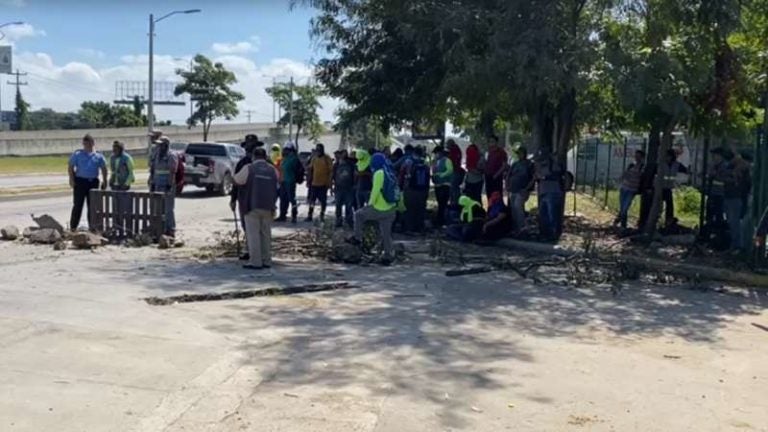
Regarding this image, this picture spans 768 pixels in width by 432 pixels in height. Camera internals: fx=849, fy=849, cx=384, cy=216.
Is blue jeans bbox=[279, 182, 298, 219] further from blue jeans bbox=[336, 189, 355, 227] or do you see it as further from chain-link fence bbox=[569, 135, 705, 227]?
chain-link fence bbox=[569, 135, 705, 227]

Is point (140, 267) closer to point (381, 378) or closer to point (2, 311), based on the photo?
point (2, 311)

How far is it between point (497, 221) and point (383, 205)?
315 cm

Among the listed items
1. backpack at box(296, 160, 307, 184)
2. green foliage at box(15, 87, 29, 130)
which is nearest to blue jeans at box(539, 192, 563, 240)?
backpack at box(296, 160, 307, 184)

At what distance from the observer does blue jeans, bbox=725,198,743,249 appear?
13.1 meters

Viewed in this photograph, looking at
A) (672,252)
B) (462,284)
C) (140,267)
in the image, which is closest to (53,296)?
(140,267)

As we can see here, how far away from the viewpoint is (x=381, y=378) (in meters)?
6.37

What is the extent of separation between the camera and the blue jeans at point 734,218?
43.0ft

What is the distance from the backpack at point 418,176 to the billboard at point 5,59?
52.4m

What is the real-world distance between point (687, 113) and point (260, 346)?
843 centimetres

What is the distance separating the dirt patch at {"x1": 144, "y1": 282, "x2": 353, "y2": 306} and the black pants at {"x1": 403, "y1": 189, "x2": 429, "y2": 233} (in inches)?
232

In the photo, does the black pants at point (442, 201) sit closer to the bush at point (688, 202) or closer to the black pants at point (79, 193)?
the black pants at point (79, 193)

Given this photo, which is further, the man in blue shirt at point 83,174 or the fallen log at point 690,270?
the man in blue shirt at point 83,174

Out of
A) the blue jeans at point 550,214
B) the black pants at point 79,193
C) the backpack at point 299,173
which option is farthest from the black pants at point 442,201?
the black pants at point 79,193

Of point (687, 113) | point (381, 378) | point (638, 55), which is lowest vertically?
point (381, 378)
